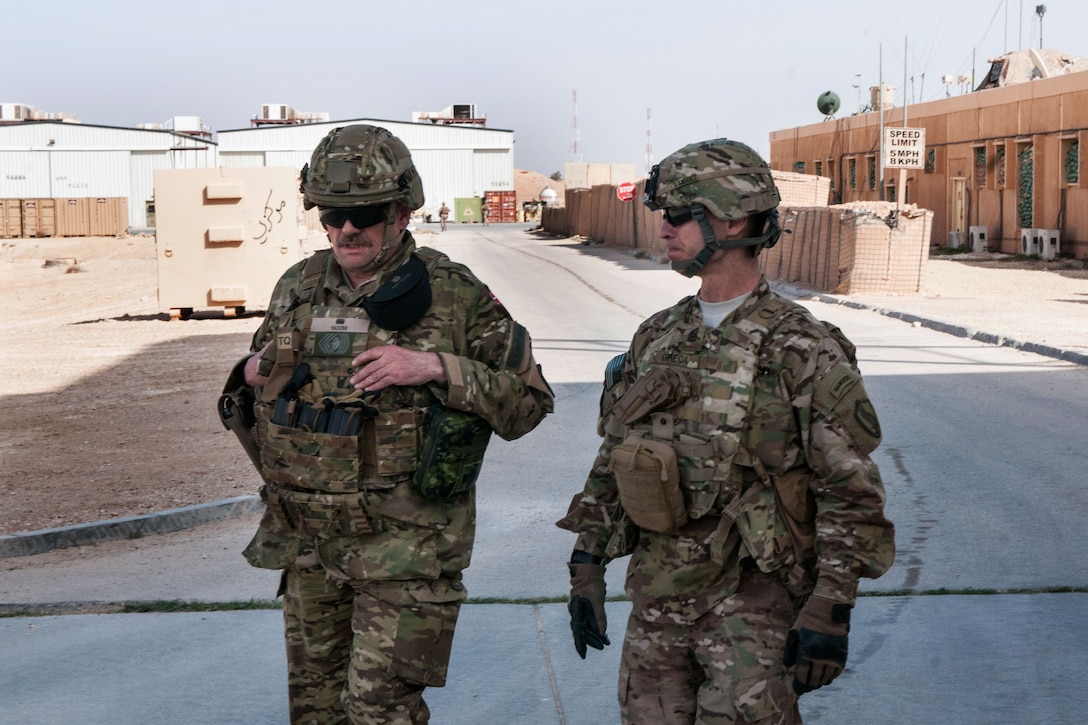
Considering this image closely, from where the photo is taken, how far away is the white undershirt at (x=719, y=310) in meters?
3.11

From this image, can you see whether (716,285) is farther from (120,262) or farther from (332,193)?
(120,262)

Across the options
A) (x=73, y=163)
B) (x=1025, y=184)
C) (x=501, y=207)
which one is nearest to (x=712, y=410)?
(x=1025, y=184)

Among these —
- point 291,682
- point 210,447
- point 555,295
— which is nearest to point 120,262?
point 555,295

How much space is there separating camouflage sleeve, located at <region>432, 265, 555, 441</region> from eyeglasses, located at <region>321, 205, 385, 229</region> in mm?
247

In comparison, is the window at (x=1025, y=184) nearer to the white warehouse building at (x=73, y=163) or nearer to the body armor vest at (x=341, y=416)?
the body armor vest at (x=341, y=416)

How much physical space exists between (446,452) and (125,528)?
4.40m

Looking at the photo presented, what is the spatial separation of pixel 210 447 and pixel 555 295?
15673 mm

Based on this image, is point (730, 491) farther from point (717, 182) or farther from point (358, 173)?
point (358, 173)

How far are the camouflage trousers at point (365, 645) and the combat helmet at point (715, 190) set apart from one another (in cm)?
106

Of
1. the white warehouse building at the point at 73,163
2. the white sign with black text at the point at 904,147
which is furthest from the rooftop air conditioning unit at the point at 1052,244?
the white warehouse building at the point at 73,163

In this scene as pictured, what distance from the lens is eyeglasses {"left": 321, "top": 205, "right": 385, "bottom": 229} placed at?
11.1 ft

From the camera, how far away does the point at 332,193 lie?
3.37 meters

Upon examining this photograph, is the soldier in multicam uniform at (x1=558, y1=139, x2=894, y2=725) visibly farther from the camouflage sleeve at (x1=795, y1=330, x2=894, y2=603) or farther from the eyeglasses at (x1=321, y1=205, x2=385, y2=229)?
the eyeglasses at (x1=321, y1=205, x2=385, y2=229)

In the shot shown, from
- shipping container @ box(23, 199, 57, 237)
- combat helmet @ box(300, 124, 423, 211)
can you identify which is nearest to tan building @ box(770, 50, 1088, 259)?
combat helmet @ box(300, 124, 423, 211)
